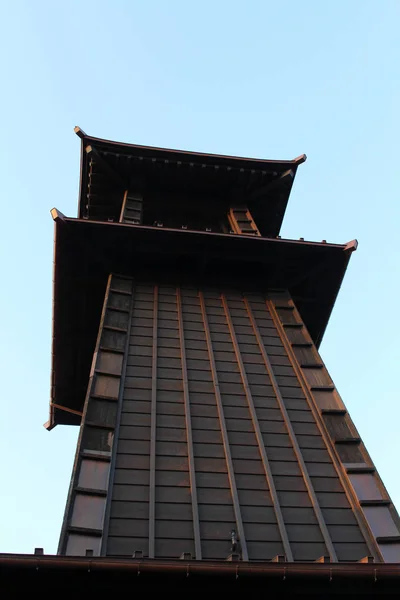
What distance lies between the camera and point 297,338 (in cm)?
1138

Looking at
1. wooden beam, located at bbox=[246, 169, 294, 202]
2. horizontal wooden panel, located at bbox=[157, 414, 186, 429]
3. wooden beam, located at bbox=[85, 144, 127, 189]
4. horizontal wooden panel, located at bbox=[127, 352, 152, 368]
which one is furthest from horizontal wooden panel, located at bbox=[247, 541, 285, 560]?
wooden beam, located at bbox=[85, 144, 127, 189]

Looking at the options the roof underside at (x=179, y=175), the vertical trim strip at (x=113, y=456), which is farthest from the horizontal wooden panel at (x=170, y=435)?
the roof underside at (x=179, y=175)

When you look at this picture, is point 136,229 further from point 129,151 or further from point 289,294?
point 129,151

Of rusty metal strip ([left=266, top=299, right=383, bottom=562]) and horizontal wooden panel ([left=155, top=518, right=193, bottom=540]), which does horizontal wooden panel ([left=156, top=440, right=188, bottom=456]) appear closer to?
horizontal wooden panel ([left=155, top=518, right=193, bottom=540])

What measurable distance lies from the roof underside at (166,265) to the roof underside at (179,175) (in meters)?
3.98

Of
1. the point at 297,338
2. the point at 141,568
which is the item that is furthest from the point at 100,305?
the point at 141,568

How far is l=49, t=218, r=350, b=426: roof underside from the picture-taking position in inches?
504

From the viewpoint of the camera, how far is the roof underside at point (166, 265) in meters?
12.8

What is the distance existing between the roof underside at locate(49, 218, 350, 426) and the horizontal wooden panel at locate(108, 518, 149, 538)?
6.65 metres

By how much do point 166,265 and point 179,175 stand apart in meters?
4.35

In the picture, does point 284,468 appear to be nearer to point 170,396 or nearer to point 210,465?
point 210,465

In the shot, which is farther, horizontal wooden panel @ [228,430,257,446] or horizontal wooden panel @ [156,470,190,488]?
horizontal wooden panel @ [228,430,257,446]

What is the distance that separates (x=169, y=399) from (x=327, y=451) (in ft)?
7.48

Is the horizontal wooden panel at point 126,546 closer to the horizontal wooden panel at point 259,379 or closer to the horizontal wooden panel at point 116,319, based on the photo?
the horizontal wooden panel at point 259,379
